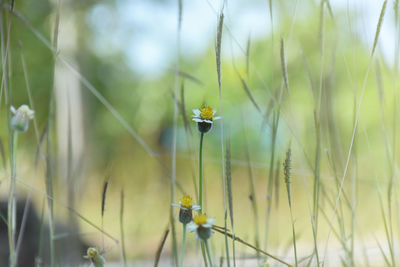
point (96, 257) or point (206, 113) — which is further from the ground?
point (206, 113)

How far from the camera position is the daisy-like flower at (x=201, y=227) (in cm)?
37

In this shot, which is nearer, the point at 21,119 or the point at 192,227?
the point at 192,227

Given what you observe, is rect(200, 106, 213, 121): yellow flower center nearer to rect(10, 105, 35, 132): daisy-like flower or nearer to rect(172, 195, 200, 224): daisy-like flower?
rect(172, 195, 200, 224): daisy-like flower

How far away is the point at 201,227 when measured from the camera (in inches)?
15.0

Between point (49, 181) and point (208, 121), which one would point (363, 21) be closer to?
point (208, 121)

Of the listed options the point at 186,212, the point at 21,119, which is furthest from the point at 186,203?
the point at 21,119

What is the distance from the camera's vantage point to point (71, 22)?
15.2 feet

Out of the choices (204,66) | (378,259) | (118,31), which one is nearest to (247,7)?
(204,66)

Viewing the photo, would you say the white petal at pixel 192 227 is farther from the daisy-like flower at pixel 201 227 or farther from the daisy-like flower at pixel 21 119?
the daisy-like flower at pixel 21 119

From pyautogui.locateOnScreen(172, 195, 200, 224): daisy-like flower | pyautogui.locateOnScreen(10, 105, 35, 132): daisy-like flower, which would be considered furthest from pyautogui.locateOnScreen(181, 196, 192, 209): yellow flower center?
pyautogui.locateOnScreen(10, 105, 35, 132): daisy-like flower

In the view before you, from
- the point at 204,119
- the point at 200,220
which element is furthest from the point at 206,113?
the point at 200,220

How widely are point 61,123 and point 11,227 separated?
4.96 m

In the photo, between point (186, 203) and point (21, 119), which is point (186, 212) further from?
point (21, 119)

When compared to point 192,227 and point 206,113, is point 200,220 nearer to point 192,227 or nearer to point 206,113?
point 192,227
